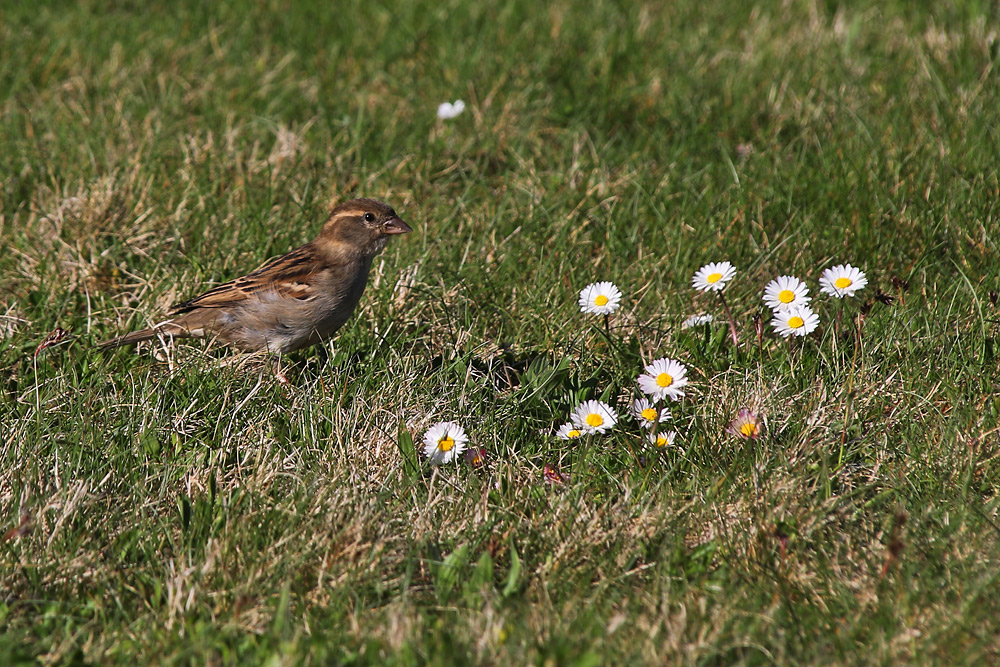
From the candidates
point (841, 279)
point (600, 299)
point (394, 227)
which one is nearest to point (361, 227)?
point (394, 227)

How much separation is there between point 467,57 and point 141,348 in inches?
136

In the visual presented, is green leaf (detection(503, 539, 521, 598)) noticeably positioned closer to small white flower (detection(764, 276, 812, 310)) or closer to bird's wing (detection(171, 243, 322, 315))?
small white flower (detection(764, 276, 812, 310))

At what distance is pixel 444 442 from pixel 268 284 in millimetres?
1368

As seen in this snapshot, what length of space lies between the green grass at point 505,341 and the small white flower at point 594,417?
139 millimetres

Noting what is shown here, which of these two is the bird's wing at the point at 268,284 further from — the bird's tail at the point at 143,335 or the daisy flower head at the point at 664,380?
the daisy flower head at the point at 664,380

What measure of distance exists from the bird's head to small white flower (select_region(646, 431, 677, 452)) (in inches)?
63.6

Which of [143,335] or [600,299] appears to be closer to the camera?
[600,299]

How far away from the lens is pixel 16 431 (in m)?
3.92

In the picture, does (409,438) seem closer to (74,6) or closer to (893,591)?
(893,591)

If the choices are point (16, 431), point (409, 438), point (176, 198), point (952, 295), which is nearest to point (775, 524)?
point (409, 438)

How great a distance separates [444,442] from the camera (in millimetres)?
4066

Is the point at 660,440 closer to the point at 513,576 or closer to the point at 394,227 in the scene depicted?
the point at 513,576

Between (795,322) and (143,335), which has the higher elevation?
(795,322)

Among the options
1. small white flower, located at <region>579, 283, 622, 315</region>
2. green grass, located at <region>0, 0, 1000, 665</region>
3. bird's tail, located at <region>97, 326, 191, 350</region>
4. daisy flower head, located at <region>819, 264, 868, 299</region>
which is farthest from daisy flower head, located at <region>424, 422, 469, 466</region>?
daisy flower head, located at <region>819, 264, 868, 299</region>
